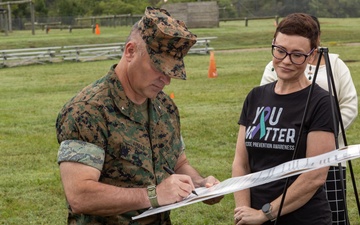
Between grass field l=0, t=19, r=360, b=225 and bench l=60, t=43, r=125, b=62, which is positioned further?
bench l=60, t=43, r=125, b=62

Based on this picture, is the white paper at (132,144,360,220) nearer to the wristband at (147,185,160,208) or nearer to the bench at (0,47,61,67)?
the wristband at (147,185,160,208)

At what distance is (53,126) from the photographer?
12.1 meters

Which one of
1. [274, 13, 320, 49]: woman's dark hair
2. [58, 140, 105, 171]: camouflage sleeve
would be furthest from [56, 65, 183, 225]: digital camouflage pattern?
[274, 13, 320, 49]: woman's dark hair

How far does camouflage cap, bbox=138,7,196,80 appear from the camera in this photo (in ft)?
8.98

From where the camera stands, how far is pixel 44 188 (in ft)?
26.0

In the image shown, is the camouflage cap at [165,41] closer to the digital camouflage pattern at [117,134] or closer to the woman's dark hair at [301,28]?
the digital camouflage pattern at [117,134]

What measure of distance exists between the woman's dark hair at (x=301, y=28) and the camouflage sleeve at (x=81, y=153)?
4.20 feet

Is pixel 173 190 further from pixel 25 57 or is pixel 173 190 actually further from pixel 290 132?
pixel 25 57

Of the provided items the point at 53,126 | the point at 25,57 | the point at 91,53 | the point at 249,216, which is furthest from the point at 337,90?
the point at 91,53

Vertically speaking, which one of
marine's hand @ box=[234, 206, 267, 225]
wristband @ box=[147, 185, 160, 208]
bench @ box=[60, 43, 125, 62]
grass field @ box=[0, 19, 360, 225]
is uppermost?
wristband @ box=[147, 185, 160, 208]

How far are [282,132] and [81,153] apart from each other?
1.22 meters

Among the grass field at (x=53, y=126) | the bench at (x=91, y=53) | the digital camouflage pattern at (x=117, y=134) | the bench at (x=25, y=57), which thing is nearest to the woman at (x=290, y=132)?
the digital camouflage pattern at (x=117, y=134)

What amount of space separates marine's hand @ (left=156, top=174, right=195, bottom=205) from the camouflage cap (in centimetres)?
41

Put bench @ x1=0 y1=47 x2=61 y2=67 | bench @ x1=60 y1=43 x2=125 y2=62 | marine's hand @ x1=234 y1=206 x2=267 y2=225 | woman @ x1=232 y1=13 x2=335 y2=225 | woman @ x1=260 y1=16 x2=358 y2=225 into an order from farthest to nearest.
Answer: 1. bench @ x1=60 y1=43 x2=125 y2=62
2. bench @ x1=0 y1=47 x2=61 y2=67
3. woman @ x1=260 y1=16 x2=358 y2=225
4. marine's hand @ x1=234 y1=206 x2=267 y2=225
5. woman @ x1=232 y1=13 x2=335 y2=225
